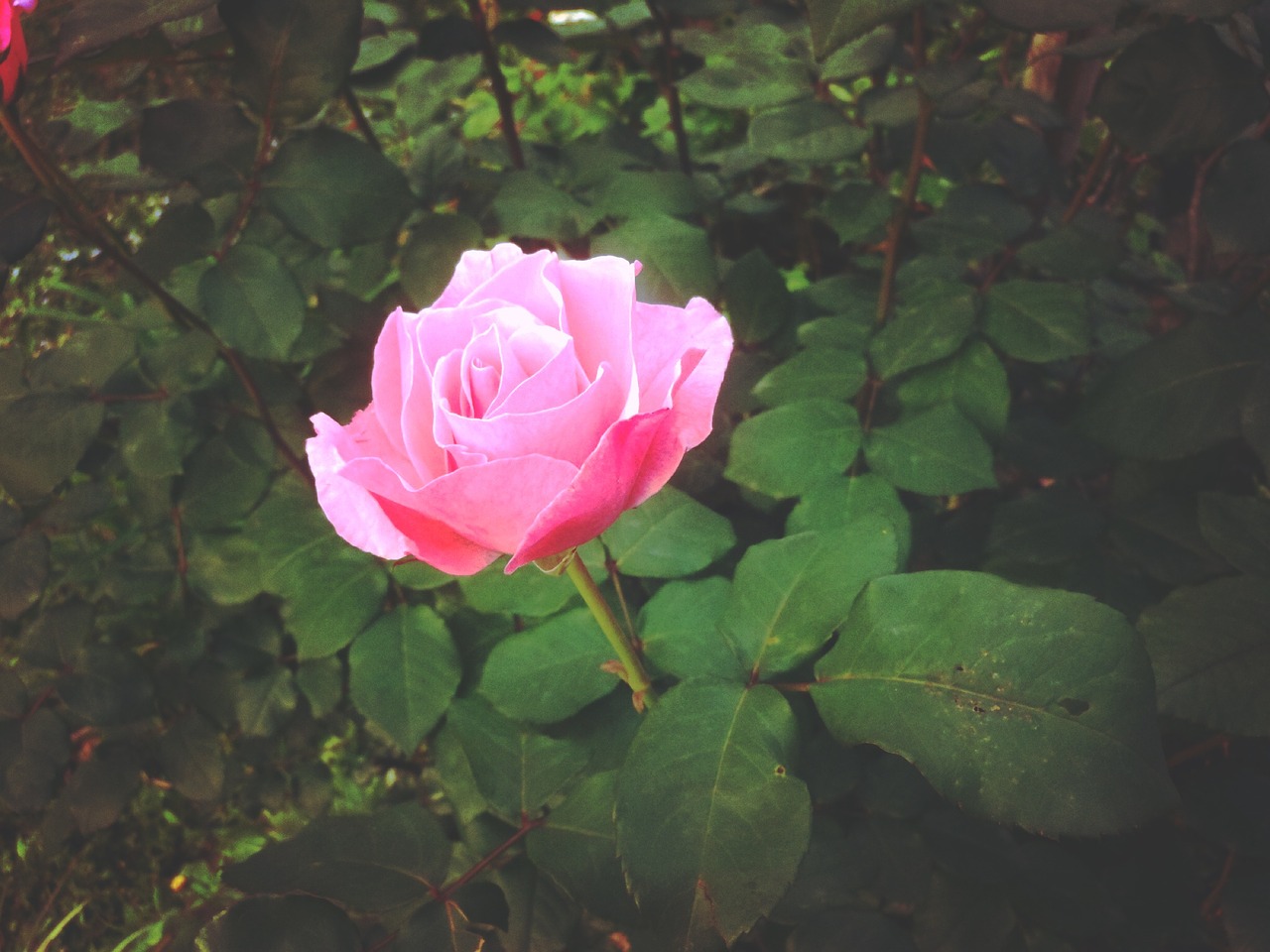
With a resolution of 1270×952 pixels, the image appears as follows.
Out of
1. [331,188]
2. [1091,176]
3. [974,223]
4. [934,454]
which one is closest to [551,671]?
[934,454]

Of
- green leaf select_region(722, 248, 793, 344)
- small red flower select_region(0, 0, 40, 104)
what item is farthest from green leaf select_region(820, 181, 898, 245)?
small red flower select_region(0, 0, 40, 104)

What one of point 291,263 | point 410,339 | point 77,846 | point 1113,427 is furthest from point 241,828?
point 1113,427

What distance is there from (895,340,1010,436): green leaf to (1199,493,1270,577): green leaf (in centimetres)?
22

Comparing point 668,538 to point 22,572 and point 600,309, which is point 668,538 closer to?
point 600,309

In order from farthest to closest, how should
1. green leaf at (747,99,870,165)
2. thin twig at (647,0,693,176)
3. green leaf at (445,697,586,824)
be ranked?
thin twig at (647,0,693,176), green leaf at (747,99,870,165), green leaf at (445,697,586,824)

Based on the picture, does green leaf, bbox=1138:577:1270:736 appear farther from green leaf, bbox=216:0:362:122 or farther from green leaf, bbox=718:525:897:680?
green leaf, bbox=216:0:362:122

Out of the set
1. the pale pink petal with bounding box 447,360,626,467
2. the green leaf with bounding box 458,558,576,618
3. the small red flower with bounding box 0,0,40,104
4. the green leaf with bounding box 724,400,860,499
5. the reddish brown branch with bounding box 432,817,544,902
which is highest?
the small red flower with bounding box 0,0,40,104

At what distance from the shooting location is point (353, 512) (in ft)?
1.64

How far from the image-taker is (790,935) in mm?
840

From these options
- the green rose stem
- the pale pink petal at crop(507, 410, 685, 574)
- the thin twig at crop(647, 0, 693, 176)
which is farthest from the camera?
the thin twig at crop(647, 0, 693, 176)

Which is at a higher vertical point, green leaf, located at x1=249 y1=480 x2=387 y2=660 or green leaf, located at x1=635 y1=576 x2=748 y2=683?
green leaf, located at x1=635 y1=576 x2=748 y2=683

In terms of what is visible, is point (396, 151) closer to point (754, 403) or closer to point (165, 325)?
point (165, 325)

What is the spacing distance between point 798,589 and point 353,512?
0.37 m

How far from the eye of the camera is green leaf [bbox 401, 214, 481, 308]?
3.30 feet
